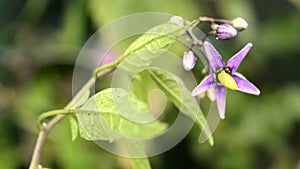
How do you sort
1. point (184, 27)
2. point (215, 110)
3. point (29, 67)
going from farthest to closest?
point (29, 67)
point (215, 110)
point (184, 27)

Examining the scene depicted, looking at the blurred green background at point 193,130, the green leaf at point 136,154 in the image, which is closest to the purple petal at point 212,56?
the green leaf at point 136,154

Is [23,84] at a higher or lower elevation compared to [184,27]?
higher

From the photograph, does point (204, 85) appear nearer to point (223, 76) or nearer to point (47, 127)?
point (223, 76)

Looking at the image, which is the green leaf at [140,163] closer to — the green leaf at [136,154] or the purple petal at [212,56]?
the green leaf at [136,154]

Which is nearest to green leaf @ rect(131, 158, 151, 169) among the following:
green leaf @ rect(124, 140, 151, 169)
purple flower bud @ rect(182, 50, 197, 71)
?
green leaf @ rect(124, 140, 151, 169)

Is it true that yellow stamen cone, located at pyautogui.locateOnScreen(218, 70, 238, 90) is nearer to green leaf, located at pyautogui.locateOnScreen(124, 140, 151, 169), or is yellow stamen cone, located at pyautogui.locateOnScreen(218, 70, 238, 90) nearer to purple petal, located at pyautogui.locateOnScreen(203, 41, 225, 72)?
purple petal, located at pyautogui.locateOnScreen(203, 41, 225, 72)

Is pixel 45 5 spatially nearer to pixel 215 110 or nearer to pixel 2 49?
pixel 2 49

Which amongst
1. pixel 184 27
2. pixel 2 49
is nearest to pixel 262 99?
pixel 2 49
